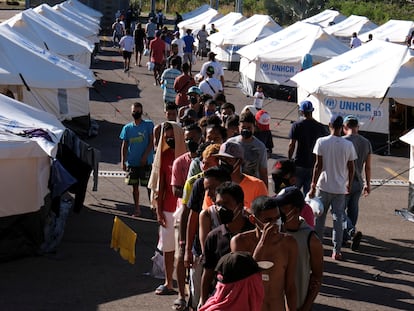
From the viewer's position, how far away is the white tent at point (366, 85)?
18.6 meters

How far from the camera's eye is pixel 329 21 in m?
46.8

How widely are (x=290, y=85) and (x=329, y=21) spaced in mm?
21941

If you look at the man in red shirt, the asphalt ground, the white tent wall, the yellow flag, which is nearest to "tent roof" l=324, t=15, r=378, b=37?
A: the man in red shirt

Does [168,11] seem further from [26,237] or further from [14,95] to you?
[26,237]

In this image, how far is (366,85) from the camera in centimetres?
1883

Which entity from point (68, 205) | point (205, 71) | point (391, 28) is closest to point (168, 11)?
point (391, 28)

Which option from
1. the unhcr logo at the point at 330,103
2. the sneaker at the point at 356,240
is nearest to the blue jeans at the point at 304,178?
the sneaker at the point at 356,240

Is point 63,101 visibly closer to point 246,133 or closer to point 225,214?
point 246,133

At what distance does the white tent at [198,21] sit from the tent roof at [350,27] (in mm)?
5856

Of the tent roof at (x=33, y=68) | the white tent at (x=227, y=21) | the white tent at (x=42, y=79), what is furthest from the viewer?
the white tent at (x=227, y=21)

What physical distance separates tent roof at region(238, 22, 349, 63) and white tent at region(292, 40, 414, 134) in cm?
498

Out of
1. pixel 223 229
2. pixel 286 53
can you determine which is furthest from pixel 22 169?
pixel 286 53

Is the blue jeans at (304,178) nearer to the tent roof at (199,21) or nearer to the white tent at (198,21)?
the white tent at (198,21)

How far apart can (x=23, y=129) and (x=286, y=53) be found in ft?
48.6
